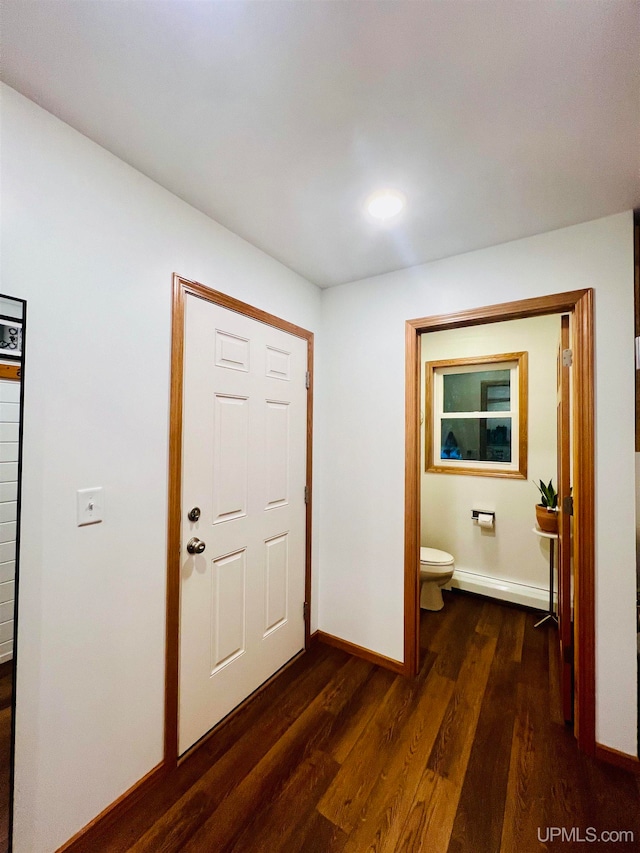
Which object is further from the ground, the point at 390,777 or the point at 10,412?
the point at 10,412

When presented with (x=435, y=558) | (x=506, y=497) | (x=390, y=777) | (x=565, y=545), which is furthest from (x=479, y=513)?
(x=390, y=777)

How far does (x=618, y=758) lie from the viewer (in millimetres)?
1493

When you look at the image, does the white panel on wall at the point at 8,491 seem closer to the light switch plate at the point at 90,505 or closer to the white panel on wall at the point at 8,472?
the white panel on wall at the point at 8,472

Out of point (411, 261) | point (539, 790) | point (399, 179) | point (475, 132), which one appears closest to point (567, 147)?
point (475, 132)

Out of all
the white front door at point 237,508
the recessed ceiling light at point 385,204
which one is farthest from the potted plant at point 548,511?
the recessed ceiling light at point 385,204

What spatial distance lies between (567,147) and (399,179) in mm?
570

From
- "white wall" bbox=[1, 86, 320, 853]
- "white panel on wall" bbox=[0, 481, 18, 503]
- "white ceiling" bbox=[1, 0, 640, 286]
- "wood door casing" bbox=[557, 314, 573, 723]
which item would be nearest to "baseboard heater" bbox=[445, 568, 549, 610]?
"wood door casing" bbox=[557, 314, 573, 723]

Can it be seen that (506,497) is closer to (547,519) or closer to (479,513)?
(479,513)

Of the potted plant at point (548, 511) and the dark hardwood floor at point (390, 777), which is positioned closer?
the dark hardwood floor at point (390, 777)

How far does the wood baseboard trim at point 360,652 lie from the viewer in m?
2.08

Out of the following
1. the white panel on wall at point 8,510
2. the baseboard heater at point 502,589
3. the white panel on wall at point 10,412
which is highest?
the white panel on wall at point 10,412

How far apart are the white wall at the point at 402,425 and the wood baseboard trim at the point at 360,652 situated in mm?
46

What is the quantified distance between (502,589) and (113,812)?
2.81 m

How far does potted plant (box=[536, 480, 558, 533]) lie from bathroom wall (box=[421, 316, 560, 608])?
292 mm
